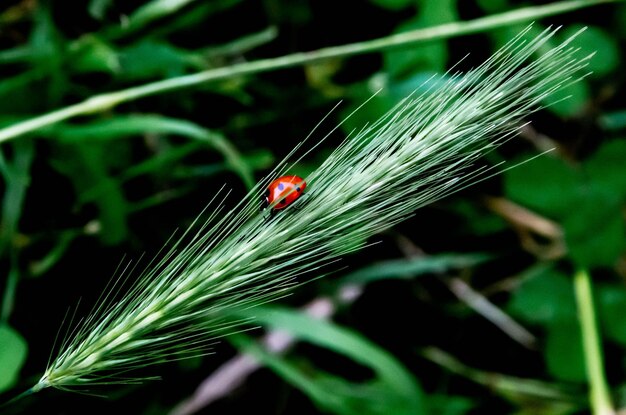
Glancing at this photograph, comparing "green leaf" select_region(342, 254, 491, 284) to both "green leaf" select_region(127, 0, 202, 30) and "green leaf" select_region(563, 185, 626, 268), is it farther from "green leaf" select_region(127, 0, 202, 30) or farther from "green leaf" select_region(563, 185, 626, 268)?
"green leaf" select_region(127, 0, 202, 30)

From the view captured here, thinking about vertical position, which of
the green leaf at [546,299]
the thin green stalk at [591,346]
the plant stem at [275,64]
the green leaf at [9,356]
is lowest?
the thin green stalk at [591,346]

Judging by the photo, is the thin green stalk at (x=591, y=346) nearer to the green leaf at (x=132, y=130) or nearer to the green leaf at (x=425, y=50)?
the green leaf at (x=425, y=50)

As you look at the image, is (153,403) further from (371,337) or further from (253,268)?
(253,268)

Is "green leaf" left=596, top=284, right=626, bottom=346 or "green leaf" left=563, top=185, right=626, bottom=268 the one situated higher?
"green leaf" left=563, top=185, right=626, bottom=268

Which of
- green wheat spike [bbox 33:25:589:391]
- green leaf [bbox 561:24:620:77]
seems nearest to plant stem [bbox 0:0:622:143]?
green leaf [bbox 561:24:620:77]

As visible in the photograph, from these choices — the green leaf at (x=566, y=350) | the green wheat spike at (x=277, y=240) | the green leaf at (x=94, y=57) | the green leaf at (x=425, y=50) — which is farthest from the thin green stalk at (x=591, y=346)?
the green leaf at (x=94, y=57)

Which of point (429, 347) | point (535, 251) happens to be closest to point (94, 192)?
point (429, 347)
